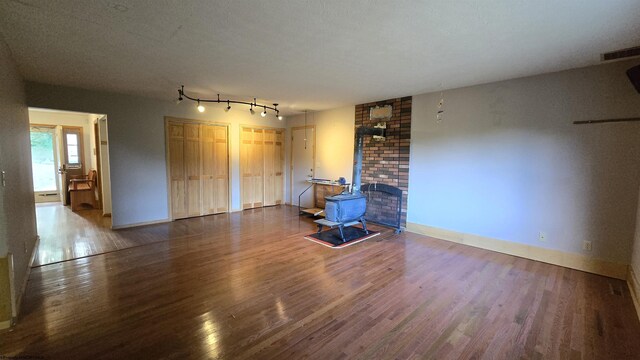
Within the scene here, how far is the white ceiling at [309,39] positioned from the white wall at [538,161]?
345 mm

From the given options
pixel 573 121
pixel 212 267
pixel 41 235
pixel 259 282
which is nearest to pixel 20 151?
pixel 41 235

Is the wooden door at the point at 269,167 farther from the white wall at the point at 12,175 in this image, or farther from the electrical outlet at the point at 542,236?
the electrical outlet at the point at 542,236

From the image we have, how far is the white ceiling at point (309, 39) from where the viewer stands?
1968 millimetres

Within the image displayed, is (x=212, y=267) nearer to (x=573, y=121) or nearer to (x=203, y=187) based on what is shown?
(x=203, y=187)

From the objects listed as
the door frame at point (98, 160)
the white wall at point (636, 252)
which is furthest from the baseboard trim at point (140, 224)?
the white wall at point (636, 252)

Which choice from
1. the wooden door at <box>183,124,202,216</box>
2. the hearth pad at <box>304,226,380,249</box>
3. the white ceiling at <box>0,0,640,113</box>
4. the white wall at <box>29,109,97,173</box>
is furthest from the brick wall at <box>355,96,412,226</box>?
the white wall at <box>29,109,97,173</box>

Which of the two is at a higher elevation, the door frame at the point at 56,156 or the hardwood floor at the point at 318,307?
the door frame at the point at 56,156

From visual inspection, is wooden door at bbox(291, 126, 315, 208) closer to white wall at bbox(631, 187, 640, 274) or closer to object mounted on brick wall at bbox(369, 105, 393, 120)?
object mounted on brick wall at bbox(369, 105, 393, 120)

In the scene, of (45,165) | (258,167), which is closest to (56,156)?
(45,165)

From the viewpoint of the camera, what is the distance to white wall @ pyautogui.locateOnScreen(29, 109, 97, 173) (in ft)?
22.3

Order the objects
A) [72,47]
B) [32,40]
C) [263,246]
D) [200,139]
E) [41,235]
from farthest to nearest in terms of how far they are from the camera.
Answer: [200,139] < [41,235] < [263,246] < [72,47] < [32,40]

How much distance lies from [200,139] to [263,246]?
311 cm

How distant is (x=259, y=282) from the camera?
2883 millimetres

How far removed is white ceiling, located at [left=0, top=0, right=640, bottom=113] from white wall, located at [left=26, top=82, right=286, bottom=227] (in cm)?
64
